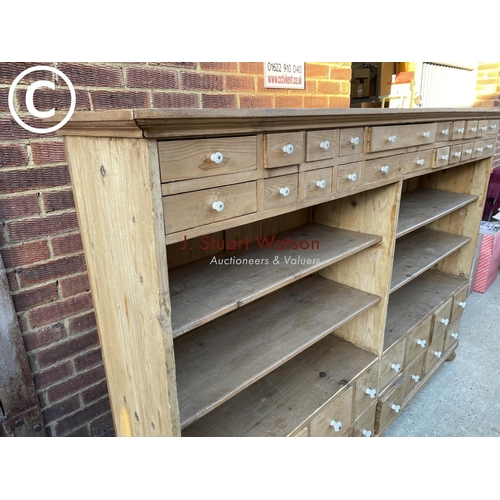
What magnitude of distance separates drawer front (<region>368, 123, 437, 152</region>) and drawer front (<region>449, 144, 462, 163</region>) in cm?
24

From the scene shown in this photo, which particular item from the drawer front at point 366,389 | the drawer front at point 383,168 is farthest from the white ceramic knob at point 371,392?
the drawer front at point 383,168

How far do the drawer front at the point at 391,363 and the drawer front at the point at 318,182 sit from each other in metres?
0.93

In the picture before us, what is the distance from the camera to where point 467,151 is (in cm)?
197

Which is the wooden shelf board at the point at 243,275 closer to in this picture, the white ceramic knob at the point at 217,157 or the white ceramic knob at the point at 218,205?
the white ceramic knob at the point at 218,205

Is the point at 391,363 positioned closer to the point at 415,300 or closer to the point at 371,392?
the point at 371,392

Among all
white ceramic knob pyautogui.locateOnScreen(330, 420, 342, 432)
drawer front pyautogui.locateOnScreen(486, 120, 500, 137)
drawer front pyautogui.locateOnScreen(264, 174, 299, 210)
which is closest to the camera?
drawer front pyautogui.locateOnScreen(264, 174, 299, 210)

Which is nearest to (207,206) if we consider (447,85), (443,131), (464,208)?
(443,131)

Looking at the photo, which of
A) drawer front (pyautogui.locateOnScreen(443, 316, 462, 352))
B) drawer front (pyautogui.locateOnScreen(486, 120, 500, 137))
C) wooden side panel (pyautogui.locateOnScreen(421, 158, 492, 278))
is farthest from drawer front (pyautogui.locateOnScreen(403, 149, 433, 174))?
drawer front (pyautogui.locateOnScreen(443, 316, 462, 352))

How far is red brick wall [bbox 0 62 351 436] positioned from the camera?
112cm

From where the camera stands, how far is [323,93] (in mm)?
1954

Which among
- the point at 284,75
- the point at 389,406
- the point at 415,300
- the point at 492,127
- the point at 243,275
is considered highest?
the point at 284,75

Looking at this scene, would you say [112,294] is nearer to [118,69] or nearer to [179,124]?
[179,124]

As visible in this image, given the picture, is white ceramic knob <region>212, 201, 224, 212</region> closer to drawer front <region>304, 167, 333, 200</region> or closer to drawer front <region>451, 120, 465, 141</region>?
drawer front <region>304, 167, 333, 200</region>

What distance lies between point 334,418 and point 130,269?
106 centimetres
